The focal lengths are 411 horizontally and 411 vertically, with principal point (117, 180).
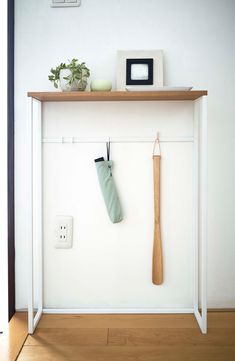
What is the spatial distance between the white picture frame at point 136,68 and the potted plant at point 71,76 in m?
0.19

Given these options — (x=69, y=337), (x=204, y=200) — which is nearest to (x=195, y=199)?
(x=204, y=200)

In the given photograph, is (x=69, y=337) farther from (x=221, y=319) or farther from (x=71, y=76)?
(x=71, y=76)

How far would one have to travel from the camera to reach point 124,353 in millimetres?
1881

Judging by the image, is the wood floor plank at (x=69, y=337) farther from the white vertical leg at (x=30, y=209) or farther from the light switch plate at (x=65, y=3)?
the light switch plate at (x=65, y=3)

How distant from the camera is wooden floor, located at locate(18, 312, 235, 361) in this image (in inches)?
73.2

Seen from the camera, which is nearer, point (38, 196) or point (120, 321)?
point (120, 321)

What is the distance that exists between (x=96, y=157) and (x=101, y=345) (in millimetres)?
981

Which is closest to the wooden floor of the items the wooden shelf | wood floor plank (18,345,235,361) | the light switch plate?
wood floor plank (18,345,235,361)

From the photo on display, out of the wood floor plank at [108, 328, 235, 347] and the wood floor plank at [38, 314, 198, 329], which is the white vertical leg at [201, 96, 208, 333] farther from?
the wood floor plank at [38, 314, 198, 329]

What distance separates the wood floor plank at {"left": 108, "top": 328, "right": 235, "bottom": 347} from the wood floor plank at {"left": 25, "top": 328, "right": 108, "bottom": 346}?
54 millimetres

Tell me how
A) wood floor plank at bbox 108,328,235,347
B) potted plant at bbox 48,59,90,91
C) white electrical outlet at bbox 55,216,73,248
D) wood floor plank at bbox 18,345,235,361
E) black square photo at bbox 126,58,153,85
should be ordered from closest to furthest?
wood floor plank at bbox 18,345,235,361, wood floor plank at bbox 108,328,235,347, potted plant at bbox 48,59,90,91, black square photo at bbox 126,58,153,85, white electrical outlet at bbox 55,216,73,248

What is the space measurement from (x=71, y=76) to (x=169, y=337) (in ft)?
4.55

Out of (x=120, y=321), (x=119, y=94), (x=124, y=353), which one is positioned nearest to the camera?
(x=124, y=353)

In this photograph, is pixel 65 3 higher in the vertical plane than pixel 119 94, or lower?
higher
